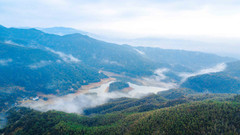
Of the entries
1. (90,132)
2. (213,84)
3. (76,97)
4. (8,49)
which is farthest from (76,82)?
(213,84)

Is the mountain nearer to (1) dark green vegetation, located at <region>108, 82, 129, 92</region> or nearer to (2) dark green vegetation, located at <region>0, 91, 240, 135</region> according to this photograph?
(1) dark green vegetation, located at <region>108, 82, 129, 92</region>

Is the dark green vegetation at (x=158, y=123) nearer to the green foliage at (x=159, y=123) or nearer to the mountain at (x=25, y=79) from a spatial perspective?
the green foliage at (x=159, y=123)

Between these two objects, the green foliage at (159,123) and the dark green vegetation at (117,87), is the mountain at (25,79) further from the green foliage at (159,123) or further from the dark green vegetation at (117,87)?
the green foliage at (159,123)

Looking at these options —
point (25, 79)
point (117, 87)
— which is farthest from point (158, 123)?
point (25, 79)

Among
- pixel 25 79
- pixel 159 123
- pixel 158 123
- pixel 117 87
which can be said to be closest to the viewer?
pixel 159 123

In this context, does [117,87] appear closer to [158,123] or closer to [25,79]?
[25,79]

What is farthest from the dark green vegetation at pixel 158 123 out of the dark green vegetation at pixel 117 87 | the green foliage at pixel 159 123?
the dark green vegetation at pixel 117 87

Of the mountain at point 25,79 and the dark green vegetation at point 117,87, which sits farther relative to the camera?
the dark green vegetation at point 117,87

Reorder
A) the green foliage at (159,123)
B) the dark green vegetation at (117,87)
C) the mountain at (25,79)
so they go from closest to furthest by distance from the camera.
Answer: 1. the green foliage at (159,123)
2. the mountain at (25,79)
3. the dark green vegetation at (117,87)

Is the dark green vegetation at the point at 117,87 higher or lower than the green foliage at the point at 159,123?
lower

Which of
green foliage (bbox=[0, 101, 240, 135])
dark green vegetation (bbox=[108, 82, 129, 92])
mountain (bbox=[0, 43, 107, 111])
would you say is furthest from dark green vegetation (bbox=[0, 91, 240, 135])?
dark green vegetation (bbox=[108, 82, 129, 92])

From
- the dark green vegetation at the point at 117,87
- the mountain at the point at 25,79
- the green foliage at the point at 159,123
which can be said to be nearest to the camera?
the green foliage at the point at 159,123
